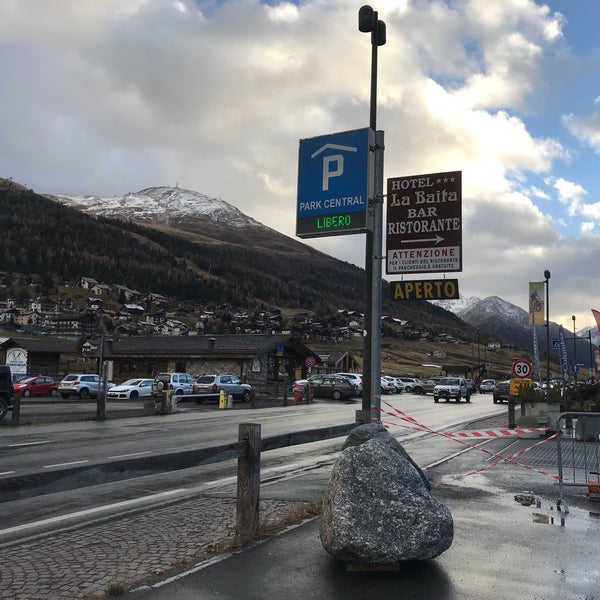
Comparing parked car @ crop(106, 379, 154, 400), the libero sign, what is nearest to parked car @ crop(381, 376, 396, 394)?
parked car @ crop(106, 379, 154, 400)

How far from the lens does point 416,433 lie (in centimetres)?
1878

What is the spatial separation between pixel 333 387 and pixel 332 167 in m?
35.5

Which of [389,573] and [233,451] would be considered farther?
[233,451]

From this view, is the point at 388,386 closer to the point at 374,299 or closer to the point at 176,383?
the point at 176,383

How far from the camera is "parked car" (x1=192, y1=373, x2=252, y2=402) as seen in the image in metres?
36.7

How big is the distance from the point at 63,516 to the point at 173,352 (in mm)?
45469

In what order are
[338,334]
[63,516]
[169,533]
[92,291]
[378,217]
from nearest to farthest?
1. [169,533]
2. [63,516]
3. [378,217]
4. [338,334]
5. [92,291]

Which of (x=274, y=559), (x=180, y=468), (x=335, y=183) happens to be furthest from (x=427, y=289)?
(x=180, y=468)

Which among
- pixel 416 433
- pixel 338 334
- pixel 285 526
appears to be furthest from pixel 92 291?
pixel 285 526

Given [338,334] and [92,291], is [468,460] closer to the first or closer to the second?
[338,334]

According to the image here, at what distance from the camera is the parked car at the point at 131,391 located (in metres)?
38.4

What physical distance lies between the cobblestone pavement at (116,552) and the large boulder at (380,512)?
1.31 meters

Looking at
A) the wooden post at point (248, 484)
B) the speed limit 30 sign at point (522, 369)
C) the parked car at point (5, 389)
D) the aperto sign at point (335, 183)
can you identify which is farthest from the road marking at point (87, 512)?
the speed limit 30 sign at point (522, 369)

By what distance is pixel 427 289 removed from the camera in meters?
8.78
